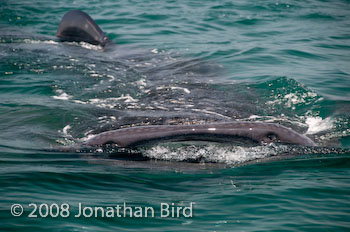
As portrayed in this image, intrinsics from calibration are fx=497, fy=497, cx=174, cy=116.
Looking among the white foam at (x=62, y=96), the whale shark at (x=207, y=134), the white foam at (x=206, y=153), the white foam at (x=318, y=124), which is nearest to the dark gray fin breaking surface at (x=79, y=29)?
the white foam at (x=62, y=96)

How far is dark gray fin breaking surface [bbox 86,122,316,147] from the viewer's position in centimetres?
563

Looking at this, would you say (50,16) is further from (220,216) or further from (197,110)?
(220,216)

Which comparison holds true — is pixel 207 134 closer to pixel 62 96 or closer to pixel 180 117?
pixel 180 117

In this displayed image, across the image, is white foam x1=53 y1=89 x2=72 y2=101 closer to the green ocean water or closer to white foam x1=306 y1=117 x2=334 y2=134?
the green ocean water

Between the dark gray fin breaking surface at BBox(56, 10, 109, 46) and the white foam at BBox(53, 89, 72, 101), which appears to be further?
the dark gray fin breaking surface at BBox(56, 10, 109, 46)

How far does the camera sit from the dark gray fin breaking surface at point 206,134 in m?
5.63

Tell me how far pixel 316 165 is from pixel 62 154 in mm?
3114

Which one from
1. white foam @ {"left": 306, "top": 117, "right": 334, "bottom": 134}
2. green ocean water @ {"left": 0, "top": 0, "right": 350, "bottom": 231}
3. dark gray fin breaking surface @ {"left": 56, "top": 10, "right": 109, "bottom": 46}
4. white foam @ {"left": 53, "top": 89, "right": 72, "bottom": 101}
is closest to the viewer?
green ocean water @ {"left": 0, "top": 0, "right": 350, "bottom": 231}

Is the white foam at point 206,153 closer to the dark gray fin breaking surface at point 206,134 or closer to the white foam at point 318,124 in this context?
the dark gray fin breaking surface at point 206,134

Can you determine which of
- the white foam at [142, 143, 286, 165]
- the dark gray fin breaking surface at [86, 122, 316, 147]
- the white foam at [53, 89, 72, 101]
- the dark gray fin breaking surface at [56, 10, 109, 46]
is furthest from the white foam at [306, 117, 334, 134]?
the dark gray fin breaking surface at [56, 10, 109, 46]

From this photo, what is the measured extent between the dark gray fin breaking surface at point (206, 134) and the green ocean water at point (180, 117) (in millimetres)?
149

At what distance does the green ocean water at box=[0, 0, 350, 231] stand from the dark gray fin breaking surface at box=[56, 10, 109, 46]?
1.27ft

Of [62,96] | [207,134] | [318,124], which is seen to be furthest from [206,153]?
[62,96]

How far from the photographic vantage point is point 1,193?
16.9 ft
